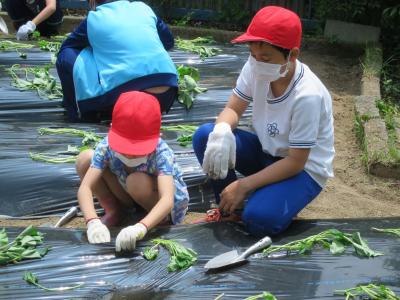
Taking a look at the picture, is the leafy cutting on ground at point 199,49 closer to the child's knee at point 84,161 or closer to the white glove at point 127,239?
the child's knee at point 84,161

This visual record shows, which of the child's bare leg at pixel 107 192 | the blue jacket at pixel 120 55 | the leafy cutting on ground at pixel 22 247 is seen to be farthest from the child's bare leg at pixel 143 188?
the blue jacket at pixel 120 55

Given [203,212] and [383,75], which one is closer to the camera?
[203,212]

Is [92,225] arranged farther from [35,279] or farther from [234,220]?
[234,220]

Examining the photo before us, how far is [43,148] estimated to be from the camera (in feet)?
11.2

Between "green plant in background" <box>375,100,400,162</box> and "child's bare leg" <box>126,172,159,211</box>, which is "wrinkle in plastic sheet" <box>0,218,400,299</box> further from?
"green plant in background" <box>375,100,400,162</box>

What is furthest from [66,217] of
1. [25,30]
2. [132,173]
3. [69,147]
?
[25,30]

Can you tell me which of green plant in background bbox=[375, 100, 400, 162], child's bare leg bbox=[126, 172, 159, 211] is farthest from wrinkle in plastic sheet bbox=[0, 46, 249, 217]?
green plant in background bbox=[375, 100, 400, 162]

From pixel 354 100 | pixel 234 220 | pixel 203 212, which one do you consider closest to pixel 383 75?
pixel 354 100

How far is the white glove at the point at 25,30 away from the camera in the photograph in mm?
5508

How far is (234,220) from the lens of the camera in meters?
2.67

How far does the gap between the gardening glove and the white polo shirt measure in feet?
0.53

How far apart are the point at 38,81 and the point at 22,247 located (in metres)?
2.19

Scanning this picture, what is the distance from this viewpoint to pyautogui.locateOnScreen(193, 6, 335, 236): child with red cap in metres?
2.49

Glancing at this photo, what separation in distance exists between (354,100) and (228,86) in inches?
48.3
